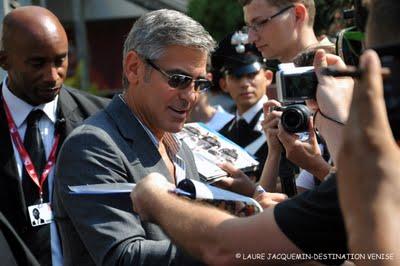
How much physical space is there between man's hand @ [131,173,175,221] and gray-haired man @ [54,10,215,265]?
1.13 feet

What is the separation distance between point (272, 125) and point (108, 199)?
1320 mm

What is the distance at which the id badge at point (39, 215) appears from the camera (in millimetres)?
3988

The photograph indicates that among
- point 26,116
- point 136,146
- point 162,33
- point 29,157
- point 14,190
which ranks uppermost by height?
point 162,33

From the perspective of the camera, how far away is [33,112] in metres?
4.30

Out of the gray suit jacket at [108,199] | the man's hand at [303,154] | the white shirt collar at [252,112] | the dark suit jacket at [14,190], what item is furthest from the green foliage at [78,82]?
the gray suit jacket at [108,199]

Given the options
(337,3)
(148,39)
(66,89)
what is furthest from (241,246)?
(337,3)

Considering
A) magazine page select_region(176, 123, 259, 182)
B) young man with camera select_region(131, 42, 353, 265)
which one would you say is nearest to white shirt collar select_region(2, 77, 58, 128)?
magazine page select_region(176, 123, 259, 182)

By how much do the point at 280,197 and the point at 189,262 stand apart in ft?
1.90

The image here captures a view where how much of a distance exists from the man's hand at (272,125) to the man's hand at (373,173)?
209 cm

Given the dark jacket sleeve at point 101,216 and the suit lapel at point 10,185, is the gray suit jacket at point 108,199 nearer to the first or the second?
the dark jacket sleeve at point 101,216

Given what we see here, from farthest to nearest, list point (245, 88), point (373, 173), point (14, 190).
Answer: point (245, 88) → point (14, 190) → point (373, 173)

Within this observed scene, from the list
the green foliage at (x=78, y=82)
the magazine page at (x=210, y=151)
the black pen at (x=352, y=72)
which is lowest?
the green foliage at (x=78, y=82)

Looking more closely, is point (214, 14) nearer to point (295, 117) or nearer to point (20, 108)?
point (20, 108)

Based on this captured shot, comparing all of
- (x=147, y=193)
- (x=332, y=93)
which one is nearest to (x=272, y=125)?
(x=332, y=93)
